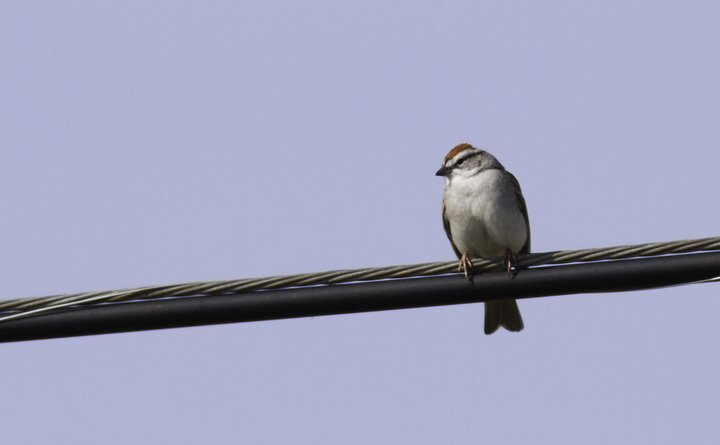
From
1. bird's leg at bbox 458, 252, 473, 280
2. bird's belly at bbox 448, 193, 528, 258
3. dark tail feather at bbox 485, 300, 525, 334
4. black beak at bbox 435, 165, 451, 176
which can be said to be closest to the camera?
bird's leg at bbox 458, 252, 473, 280

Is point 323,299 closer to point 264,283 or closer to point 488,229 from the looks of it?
point 264,283

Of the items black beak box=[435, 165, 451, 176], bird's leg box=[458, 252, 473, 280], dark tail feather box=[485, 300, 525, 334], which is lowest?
dark tail feather box=[485, 300, 525, 334]

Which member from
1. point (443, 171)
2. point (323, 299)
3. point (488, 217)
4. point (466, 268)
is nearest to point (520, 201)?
point (488, 217)

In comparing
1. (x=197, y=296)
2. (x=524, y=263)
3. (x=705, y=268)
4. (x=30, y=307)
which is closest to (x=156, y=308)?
(x=197, y=296)

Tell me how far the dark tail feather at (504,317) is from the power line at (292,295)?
8.74 ft

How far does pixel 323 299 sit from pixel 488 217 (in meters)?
2.72

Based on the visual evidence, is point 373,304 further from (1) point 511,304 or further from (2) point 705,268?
(1) point 511,304

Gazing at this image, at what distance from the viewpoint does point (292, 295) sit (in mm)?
4781

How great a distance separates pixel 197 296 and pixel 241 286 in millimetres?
225

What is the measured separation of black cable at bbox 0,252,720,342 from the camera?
185 inches

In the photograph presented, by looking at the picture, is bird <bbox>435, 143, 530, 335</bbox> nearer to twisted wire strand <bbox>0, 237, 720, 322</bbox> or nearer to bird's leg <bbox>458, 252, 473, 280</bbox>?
bird's leg <bbox>458, 252, 473, 280</bbox>

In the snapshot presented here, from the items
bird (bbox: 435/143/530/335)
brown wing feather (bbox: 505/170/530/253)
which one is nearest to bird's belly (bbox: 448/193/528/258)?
bird (bbox: 435/143/530/335)

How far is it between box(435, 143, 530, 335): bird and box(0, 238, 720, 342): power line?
2210 mm

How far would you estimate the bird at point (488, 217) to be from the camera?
7.19 meters
